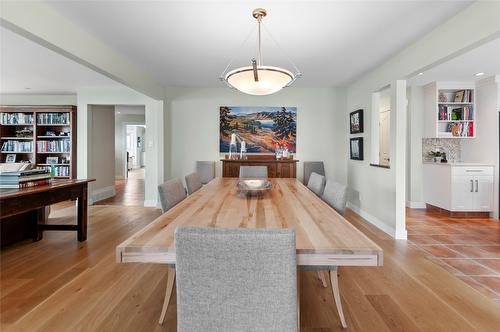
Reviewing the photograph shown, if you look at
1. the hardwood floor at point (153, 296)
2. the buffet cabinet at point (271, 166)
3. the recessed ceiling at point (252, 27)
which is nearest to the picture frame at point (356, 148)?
the buffet cabinet at point (271, 166)

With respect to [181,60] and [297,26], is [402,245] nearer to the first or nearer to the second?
[297,26]

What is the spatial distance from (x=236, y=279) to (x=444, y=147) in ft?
18.7

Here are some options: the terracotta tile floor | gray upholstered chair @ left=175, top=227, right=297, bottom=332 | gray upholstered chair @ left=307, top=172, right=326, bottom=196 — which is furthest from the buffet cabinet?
gray upholstered chair @ left=175, top=227, right=297, bottom=332

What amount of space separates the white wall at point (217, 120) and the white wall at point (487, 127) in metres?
2.18

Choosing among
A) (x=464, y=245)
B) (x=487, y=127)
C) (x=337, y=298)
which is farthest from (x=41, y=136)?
(x=487, y=127)

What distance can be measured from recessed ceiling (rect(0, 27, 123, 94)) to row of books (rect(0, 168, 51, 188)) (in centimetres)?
147

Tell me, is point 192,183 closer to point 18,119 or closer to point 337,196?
point 337,196

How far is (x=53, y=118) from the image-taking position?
582 centimetres

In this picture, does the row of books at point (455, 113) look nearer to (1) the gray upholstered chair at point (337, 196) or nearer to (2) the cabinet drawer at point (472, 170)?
(2) the cabinet drawer at point (472, 170)

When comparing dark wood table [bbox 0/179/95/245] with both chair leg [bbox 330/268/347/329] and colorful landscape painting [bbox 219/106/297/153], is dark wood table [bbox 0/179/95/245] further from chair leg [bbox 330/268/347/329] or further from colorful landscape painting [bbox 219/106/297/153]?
colorful landscape painting [bbox 219/106/297/153]

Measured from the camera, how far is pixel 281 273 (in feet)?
3.06

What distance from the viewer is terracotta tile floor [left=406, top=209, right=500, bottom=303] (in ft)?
7.87

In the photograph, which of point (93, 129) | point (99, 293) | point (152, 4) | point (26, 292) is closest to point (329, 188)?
point (99, 293)

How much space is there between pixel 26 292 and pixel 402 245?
363 cm
